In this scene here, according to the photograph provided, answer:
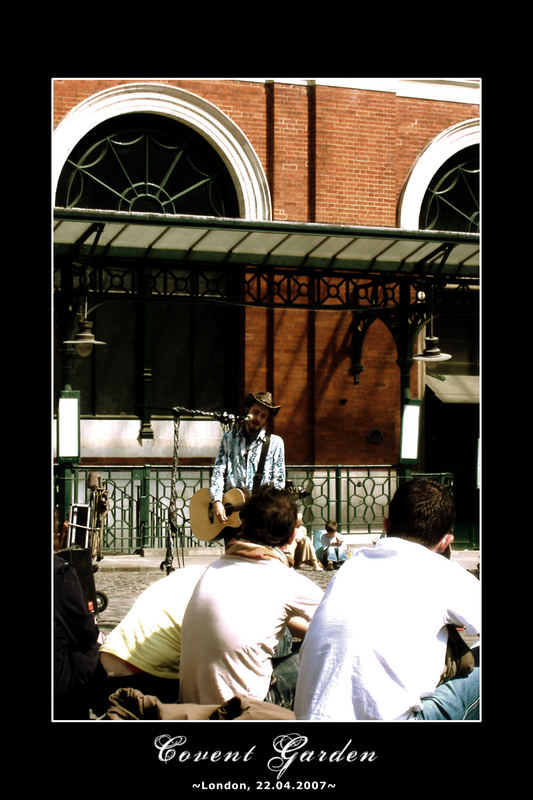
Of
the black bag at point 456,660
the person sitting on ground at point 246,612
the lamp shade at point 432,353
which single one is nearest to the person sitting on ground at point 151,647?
the person sitting on ground at point 246,612

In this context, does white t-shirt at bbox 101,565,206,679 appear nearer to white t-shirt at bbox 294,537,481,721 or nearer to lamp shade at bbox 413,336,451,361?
white t-shirt at bbox 294,537,481,721

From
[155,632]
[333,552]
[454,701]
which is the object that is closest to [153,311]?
[333,552]

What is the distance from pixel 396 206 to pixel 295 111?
88.7 inches

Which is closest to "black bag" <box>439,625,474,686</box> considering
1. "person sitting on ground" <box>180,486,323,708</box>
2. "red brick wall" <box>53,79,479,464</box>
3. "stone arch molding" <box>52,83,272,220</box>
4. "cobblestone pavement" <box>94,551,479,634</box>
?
"person sitting on ground" <box>180,486,323,708</box>

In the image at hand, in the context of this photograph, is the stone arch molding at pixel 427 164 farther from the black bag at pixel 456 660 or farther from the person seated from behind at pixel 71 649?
the black bag at pixel 456 660

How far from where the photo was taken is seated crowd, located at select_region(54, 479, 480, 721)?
3.40 m

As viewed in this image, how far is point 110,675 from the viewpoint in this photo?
4473mm

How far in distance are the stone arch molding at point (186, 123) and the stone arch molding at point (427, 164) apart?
7.78ft

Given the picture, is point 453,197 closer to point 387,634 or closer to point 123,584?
point 123,584

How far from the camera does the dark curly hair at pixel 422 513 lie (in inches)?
145

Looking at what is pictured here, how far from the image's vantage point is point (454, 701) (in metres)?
3.68

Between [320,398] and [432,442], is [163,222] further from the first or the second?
[432,442]

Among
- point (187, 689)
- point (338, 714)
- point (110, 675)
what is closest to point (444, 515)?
point (338, 714)

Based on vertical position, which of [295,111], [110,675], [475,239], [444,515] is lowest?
[110,675]
